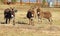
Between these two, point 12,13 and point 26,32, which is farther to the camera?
point 12,13

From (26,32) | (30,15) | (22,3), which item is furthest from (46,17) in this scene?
(22,3)

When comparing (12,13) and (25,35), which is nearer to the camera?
(25,35)

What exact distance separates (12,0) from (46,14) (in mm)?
23852

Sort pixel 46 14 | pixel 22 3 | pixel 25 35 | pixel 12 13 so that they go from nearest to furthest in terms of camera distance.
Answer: pixel 25 35
pixel 12 13
pixel 46 14
pixel 22 3

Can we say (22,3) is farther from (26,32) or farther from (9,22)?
(26,32)

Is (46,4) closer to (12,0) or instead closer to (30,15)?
(12,0)

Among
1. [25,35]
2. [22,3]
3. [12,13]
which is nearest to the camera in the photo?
[25,35]

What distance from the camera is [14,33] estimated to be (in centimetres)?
1508

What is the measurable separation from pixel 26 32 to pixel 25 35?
86 centimetres

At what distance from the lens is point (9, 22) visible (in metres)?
20.5

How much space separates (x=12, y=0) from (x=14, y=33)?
30.5m

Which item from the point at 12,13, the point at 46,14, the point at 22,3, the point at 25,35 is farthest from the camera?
the point at 22,3

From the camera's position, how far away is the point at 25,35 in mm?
14633

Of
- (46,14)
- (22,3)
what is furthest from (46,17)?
(22,3)
